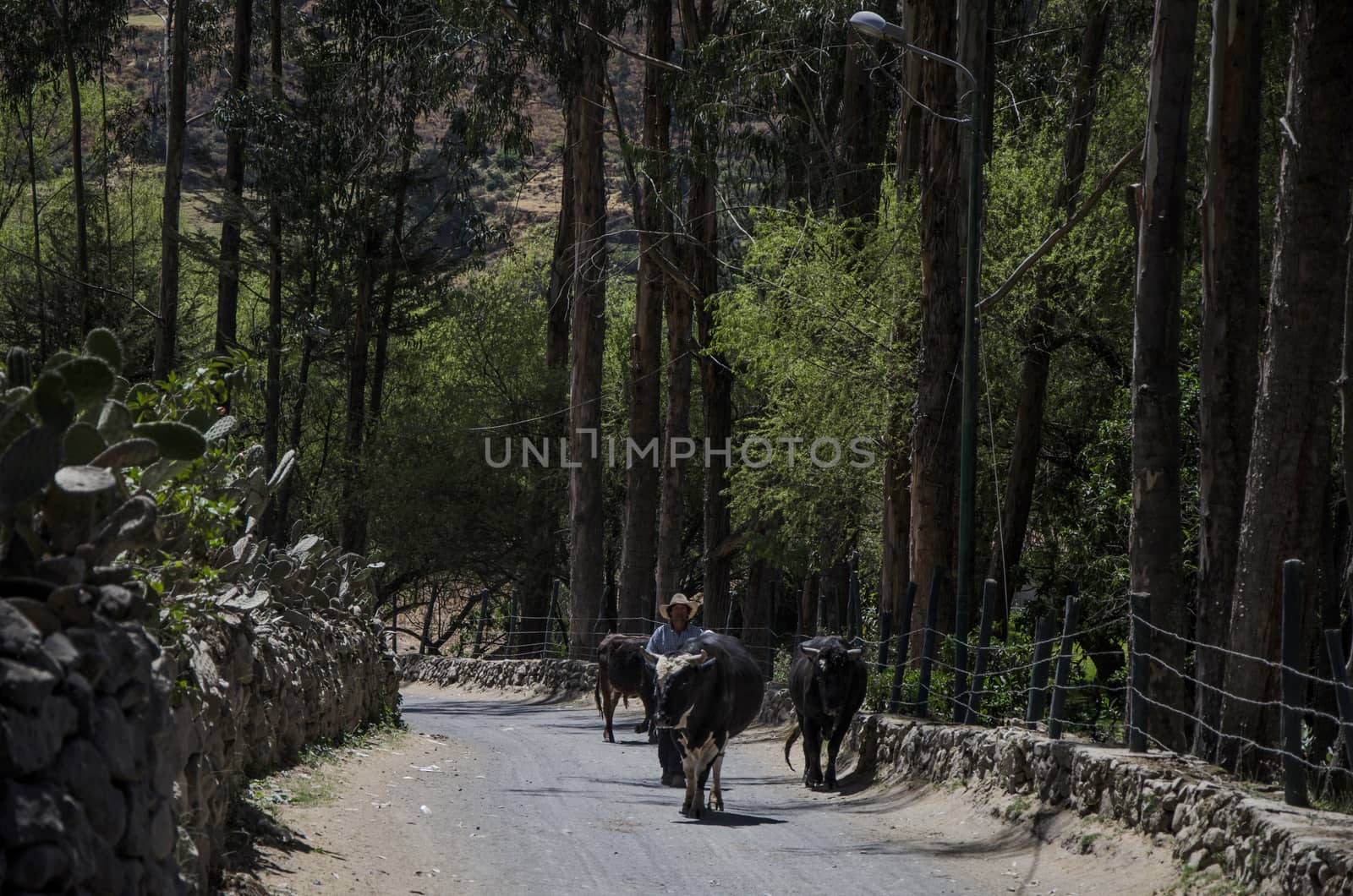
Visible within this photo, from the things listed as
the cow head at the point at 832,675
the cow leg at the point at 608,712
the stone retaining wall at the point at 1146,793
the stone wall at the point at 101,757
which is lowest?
the cow leg at the point at 608,712

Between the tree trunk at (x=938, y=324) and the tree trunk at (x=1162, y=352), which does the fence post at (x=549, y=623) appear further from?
the tree trunk at (x=1162, y=352)

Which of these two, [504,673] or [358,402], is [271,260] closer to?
[358,402]

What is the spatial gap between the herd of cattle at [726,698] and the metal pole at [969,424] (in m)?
1.00

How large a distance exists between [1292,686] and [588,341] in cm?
2213

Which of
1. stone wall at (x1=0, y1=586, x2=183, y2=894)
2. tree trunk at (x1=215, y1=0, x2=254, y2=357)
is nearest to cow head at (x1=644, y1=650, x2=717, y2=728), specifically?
stone wall at (x1=0, y1=586, x2=183, y2=894)

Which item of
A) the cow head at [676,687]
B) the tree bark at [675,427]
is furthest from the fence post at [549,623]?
the cow head at [676,687]

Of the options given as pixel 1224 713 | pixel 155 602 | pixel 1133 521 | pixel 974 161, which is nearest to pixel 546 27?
pixel 974 161

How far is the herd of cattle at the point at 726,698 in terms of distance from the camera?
12688 mm

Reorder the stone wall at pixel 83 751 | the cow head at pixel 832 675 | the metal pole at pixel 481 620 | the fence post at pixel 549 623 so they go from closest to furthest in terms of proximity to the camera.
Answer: the stone wall at pixel 83 751 → the cow head at pixel 832 675 → the fence post at pixel 549 623 → the metal pole at pixel 481 620

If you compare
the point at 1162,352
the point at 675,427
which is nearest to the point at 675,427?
the point at 675,427

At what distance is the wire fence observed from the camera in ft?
28.2

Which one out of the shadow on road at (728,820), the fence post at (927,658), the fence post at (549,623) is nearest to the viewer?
the shadow on road at (728,820)

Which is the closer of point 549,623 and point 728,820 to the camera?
point 728,820

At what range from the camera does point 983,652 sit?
14219 millimetres
